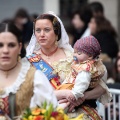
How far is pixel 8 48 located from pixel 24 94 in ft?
1.30

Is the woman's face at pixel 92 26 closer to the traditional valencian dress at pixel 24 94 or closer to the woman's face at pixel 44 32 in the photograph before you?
the woman's face at pixel 44 32

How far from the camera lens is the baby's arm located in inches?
263

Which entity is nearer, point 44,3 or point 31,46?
point 31,46

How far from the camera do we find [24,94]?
6059 mm

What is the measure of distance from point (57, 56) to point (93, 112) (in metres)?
0.66

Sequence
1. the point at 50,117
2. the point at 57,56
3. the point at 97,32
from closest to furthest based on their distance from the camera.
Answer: the point at 50,117
the point at 57,56
the point at 97,32

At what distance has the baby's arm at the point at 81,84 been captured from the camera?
669 cm

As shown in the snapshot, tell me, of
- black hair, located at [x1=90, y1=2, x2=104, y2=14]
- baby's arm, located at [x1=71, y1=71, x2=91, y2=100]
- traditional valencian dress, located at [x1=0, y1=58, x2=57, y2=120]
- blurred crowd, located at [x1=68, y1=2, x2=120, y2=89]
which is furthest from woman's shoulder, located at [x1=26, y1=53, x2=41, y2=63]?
black hair, located at [x1=90, y1=2, x2=104, y2=14]

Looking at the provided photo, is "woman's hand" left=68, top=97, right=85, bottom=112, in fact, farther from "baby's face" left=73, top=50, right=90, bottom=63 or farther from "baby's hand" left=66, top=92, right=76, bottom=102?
"baby's face" left=73, top=50, right=90, bottom=63

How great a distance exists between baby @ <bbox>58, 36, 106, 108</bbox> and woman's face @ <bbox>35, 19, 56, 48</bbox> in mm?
334

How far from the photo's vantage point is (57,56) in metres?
7.26

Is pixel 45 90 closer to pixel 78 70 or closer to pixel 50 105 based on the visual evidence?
pixel 50 105

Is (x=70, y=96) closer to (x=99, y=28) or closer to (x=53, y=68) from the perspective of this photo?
(x=53, y=68)

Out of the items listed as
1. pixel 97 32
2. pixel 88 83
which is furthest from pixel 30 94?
pixel 97 32
